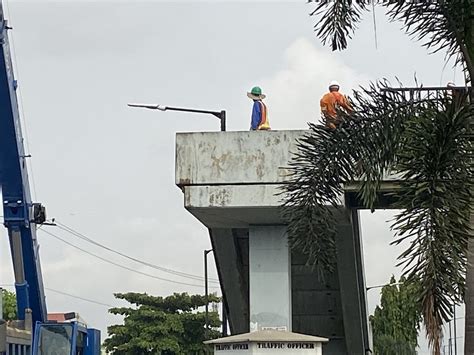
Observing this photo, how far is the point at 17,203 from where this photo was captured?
68.7ft

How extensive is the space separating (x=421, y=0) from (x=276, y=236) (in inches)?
486

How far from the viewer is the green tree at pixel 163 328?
167 ft

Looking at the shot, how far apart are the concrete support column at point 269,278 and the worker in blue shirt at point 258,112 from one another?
232 cm

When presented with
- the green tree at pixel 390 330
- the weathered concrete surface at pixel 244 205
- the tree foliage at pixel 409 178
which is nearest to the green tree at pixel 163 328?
the green tree at pixel 390 330

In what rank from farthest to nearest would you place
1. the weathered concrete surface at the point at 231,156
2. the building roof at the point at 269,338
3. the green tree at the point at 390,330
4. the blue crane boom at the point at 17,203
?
the green tree at the point at 390,330, the weathered concrete surface at the point at 231,156, the blue crane boom at the point at 17,203, the building roof at the point at 269,338

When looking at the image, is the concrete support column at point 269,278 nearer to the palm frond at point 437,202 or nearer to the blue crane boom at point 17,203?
the blue crane boom at point 17,203

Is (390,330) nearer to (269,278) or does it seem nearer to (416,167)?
(269,278)

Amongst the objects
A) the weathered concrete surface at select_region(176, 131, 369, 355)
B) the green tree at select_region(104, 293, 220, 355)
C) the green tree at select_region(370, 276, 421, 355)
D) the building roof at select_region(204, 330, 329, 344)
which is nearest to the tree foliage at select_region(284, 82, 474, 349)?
the building roof at select_region(204, 330, 329, 344)

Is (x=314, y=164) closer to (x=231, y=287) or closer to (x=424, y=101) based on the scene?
(x=424, y=101)

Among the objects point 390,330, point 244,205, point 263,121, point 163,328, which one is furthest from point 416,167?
point 163,328

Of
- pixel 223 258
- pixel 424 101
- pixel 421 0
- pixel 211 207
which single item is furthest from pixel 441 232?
pixel 223 258

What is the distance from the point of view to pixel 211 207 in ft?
66.5

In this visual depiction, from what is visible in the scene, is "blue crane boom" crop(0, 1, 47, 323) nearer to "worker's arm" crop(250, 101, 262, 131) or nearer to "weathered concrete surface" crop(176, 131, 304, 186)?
"weathered concrete surface" crop(176, 131, 304, 186)

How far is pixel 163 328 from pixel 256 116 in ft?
101
